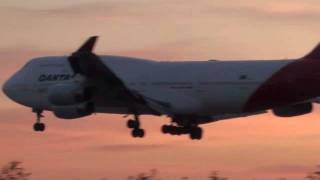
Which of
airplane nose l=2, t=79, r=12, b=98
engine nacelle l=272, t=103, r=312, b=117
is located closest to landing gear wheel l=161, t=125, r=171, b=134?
engine nacelle l=272, t=103, r=312, b=117

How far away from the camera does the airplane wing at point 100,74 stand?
210ft

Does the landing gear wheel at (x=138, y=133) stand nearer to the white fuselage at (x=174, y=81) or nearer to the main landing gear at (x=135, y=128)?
the main landing gear at (x=135, y=128)

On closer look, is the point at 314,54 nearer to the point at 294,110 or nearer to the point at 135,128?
the point at 294,110

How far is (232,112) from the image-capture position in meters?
65.1

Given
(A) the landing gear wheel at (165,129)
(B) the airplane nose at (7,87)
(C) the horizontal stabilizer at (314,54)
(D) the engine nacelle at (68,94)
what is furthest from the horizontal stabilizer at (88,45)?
(C) the horizontal stabilizer at (314,54)

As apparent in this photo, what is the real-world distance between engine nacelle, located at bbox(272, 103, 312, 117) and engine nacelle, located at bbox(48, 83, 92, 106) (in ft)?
34.4

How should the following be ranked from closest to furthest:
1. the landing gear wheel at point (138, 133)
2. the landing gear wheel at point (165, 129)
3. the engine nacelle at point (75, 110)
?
1. the engine nacelle at point (75, 110)
2. the landing gear wheel at point (138, 133)
3. the landing gear wheel at point (165, 129)

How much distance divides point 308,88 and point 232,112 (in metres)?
5.44

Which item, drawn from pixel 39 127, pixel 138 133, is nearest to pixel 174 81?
A: pixel 138 133

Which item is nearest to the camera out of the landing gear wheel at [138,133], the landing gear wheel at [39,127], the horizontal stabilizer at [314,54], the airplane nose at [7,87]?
the horizontal stabilizer at [314,54]

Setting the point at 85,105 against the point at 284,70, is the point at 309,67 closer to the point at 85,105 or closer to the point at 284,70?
the point at 284,70

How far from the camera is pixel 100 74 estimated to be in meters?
65.9

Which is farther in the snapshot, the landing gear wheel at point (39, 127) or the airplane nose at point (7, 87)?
the airplane nose at point (7, 87)

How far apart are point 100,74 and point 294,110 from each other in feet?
35.1
